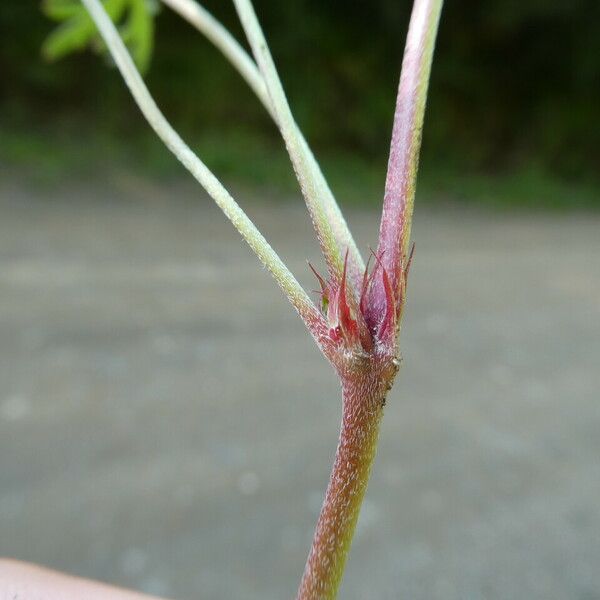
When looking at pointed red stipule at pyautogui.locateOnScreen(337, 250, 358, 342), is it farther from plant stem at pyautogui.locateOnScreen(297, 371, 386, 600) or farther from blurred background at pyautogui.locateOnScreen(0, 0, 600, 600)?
blurred background at pyautogui.locateOnScreen(0, 0, 600, 600)

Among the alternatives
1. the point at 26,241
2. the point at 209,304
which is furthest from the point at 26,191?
the point at 209,304

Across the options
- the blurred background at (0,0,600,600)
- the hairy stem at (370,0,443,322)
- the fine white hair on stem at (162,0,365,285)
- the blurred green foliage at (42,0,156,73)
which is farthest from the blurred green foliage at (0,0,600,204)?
the hairy stem at (370,0,443,322)

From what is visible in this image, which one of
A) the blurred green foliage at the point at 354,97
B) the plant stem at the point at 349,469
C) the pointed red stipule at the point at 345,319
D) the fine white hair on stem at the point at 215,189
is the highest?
the fine white hair on stem at the point at 215,189

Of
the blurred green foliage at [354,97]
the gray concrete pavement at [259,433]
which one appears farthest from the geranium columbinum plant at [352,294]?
the blurred green foliage at [354,97]

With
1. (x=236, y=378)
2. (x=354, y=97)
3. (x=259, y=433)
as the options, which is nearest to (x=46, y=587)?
(x=259, y=433)

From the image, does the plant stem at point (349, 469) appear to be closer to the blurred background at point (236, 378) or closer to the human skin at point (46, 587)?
the human skin at point (46, 587)

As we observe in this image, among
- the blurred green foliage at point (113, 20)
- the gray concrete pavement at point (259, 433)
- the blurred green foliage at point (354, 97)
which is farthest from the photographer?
the blurred green foliage at point (354, 97)
